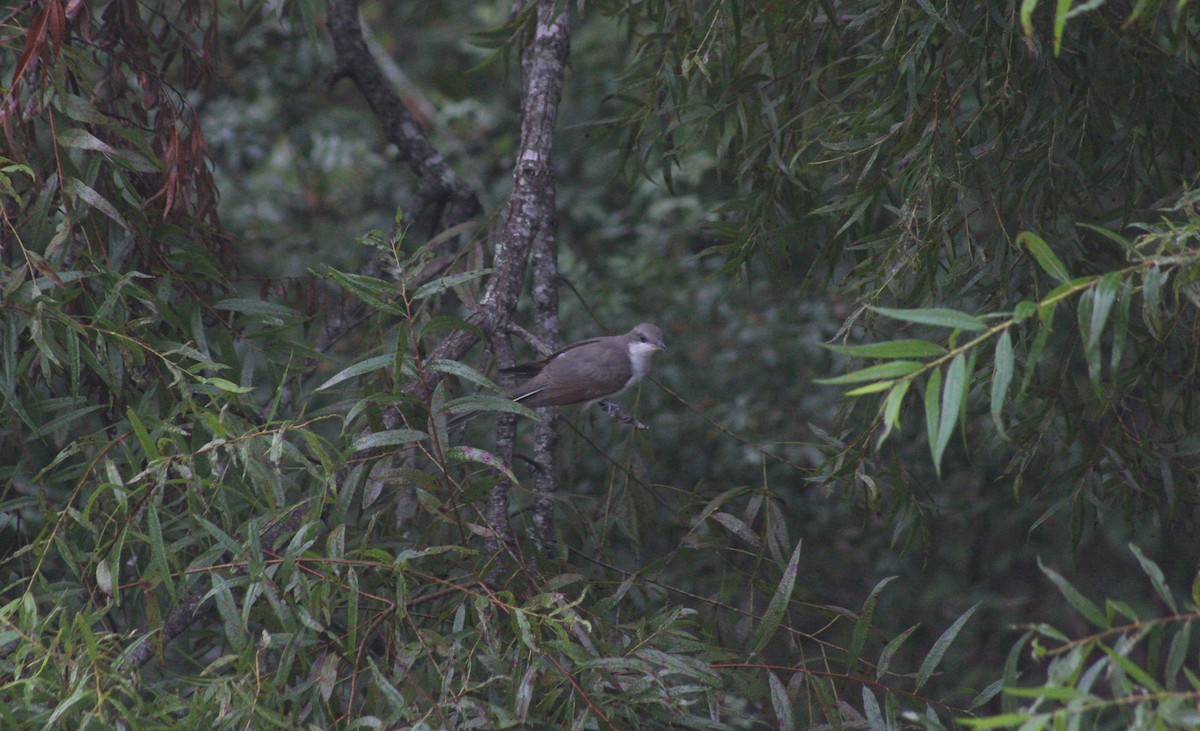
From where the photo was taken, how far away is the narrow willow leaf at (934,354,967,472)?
166 cm

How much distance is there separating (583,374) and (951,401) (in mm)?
2525

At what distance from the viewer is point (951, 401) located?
67.6 inches

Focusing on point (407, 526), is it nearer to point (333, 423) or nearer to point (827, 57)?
point (333, 423)

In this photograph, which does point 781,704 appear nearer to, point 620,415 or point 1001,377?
point 1001,377

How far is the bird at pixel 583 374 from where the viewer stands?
13.1 feet

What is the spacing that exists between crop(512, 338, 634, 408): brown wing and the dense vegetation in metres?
0.33

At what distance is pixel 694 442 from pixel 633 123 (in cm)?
217

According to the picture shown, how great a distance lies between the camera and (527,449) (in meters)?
5.25

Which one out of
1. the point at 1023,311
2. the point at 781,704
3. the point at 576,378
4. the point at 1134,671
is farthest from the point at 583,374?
the point at 1134,671

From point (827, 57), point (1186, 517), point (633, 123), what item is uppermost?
point (827, 57)

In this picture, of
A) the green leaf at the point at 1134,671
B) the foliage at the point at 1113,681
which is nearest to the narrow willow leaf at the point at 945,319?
the foliage at the point at 1113,681

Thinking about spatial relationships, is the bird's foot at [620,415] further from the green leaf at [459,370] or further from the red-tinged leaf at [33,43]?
the red-tinged leaf at [33,43]

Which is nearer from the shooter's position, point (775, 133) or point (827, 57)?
point (775, 133)

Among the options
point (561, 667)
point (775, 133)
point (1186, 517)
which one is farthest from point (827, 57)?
point (561, 667)
